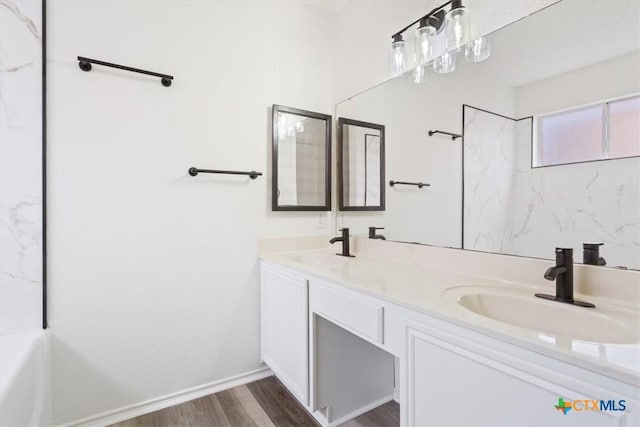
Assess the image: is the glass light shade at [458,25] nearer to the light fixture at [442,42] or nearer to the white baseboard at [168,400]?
the light fixture at [442,42]

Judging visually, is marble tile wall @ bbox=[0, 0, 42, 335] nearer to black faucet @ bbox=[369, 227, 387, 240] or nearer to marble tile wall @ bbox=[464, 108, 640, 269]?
black faucet @ bbox=[369, 227, 387, 240]

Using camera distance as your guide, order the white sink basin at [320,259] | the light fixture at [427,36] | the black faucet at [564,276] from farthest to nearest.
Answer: the white sink basin at [320,259] < the light fixture at [427,36] < the black faucet at [564,276]

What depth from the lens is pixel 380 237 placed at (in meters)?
1.94

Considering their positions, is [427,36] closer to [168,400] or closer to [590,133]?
[590,133]

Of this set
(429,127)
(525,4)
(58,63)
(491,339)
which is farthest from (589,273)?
(58,63)

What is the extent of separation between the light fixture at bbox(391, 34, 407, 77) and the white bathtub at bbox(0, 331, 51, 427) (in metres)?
2.25

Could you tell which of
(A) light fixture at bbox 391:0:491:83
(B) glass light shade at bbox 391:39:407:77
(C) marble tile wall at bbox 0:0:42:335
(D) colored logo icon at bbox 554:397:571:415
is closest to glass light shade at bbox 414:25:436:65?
(A) light fixture at bbox 391:0:491:83

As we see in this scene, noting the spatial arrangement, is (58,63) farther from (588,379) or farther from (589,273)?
(589,273)

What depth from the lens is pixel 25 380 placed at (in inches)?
45.4

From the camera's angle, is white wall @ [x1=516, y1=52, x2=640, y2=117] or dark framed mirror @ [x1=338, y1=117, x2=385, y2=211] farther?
dark framed mirror @ [x1=338, y1=117, x2=385, y2=211]

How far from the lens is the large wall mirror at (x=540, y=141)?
1.00 meters

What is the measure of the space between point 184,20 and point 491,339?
212 centimetres

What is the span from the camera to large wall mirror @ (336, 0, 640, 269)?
998 mm

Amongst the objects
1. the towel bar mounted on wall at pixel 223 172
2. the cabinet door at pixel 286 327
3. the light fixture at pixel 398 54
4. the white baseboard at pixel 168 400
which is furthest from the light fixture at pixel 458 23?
the white baseboard at pixel 168 400
